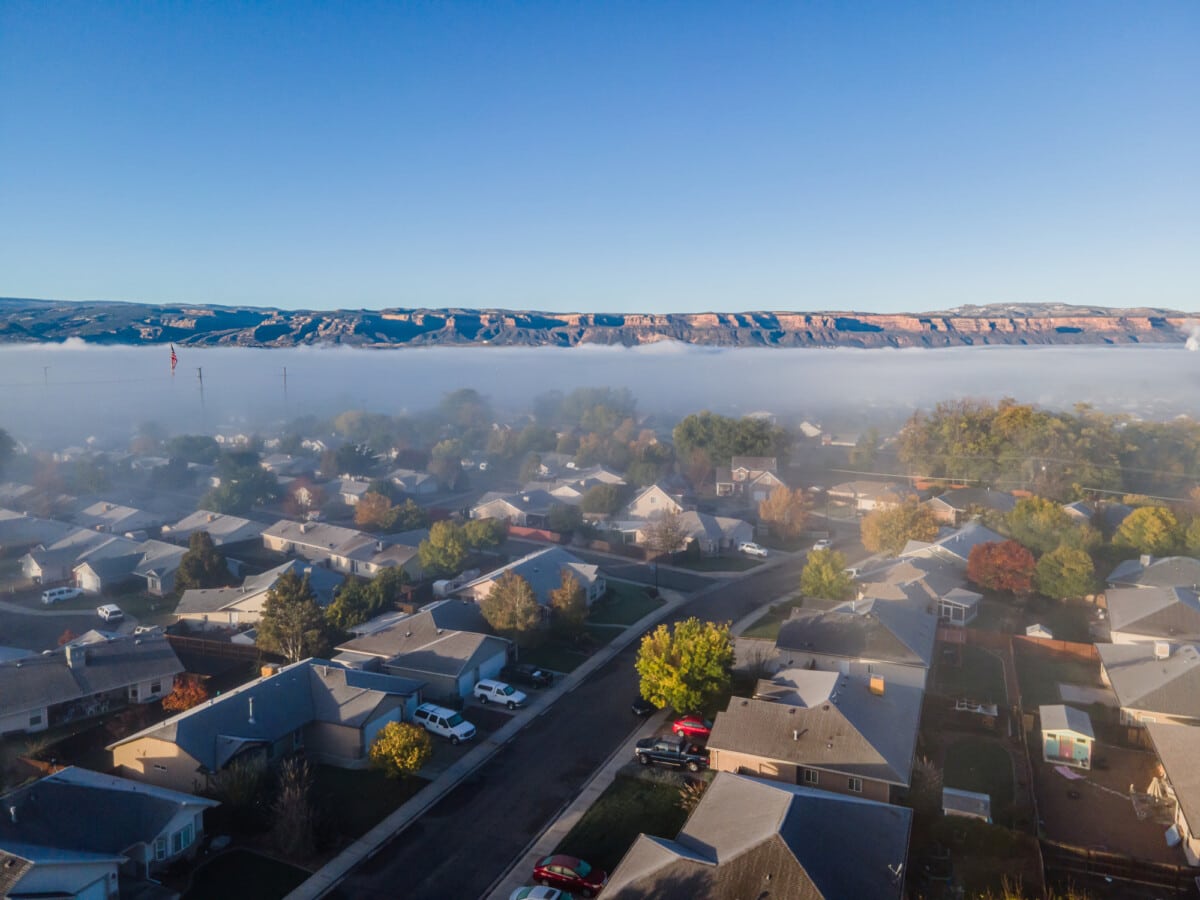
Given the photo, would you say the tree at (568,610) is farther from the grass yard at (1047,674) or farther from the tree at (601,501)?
the tree at (601,501)

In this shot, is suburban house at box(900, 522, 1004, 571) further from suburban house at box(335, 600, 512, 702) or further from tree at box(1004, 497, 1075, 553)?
suburban house at box(335, 600, 512, 702)

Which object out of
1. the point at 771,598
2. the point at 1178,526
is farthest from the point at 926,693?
the point at 1178,526

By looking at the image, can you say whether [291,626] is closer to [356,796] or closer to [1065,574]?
[356,796]

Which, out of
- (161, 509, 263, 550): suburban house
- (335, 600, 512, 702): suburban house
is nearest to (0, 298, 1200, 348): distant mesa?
(161, 509, 263, 550): suburban house

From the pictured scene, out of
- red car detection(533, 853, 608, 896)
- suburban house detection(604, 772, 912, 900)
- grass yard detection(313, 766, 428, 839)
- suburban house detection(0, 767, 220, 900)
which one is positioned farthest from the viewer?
grass yard detection(313, 766, 428, 839)

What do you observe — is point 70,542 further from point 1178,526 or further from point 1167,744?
point 1178,526

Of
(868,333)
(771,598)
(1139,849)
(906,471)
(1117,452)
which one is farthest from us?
(868,333)

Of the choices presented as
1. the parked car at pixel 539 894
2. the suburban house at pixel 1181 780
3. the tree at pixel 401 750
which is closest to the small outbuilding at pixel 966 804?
the suburban house at pixel 1181 780
